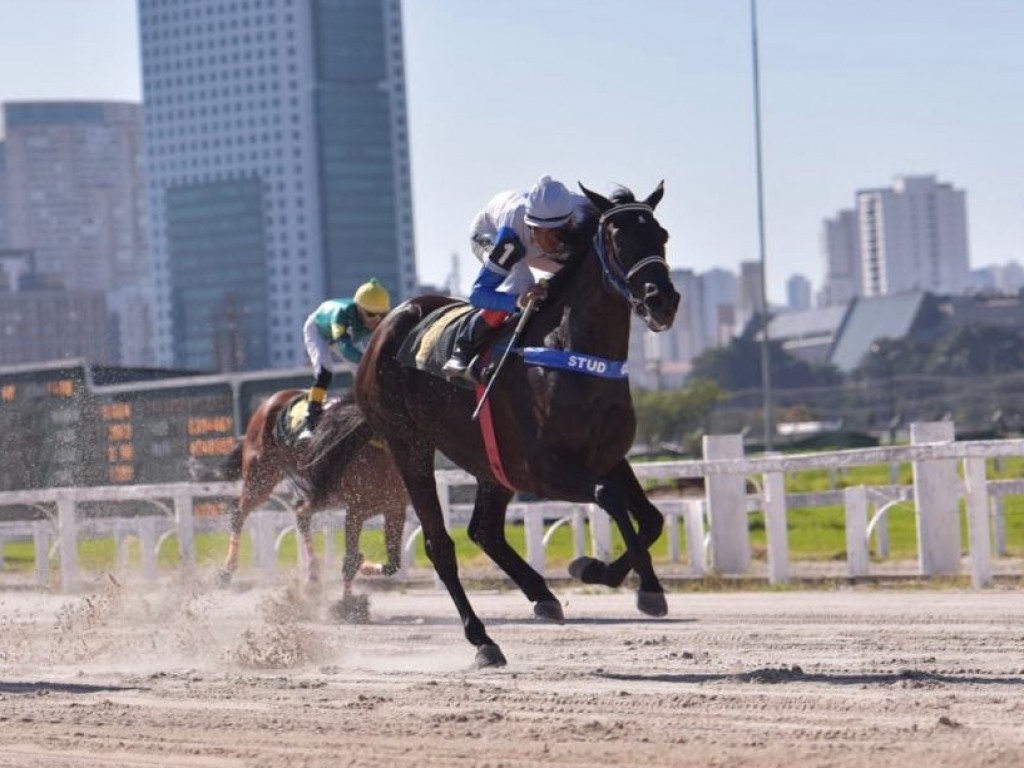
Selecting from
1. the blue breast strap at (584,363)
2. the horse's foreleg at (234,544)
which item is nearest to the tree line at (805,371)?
the horse's foreleg at (234,544)

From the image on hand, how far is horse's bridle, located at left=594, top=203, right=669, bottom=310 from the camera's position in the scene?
8.27 metres

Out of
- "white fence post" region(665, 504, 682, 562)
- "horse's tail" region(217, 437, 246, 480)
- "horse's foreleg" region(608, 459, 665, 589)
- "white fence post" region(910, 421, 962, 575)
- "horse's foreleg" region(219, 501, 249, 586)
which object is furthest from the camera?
"white fence post" region(665, 504, 682, 562)

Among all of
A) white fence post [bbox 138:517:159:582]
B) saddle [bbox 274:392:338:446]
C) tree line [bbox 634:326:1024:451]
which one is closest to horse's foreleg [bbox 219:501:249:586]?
saddle [bbox 274:392:338:446]

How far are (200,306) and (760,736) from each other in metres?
194

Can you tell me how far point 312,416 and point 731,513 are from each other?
10.7 ft

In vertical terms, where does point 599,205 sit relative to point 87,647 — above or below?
above

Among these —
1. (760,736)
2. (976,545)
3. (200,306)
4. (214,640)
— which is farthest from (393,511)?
(200,306)

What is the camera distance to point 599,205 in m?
8.57

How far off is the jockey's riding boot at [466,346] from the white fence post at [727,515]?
6126mm

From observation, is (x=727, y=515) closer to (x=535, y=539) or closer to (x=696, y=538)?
(x=696, y=538)

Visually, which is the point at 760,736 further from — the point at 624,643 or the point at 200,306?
the point at 200,306

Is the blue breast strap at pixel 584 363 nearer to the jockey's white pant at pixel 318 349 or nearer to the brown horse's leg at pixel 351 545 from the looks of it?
the brown horse's leg at pixel 351 545

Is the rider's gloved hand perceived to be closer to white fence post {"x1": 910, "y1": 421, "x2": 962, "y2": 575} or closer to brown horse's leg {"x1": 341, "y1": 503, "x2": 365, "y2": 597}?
brown horse's leg {"x1": 341, "y1": 503, "x2": 365, "y2": 597}

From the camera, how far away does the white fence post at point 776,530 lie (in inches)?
561
